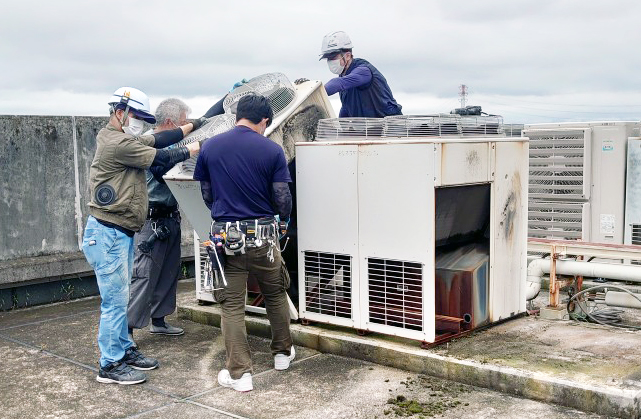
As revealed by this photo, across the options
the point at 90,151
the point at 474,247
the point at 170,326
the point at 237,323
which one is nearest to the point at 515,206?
the point at 474,247

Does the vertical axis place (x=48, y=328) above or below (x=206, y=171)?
below

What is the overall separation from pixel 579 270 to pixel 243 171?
3093 millimetres

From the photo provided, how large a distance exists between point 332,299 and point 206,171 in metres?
1.49

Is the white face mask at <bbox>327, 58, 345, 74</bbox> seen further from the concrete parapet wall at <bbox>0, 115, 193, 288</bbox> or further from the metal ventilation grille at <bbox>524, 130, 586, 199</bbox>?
the concrete parapet wall at <bbox>0, 115, 193, 288</bbox>

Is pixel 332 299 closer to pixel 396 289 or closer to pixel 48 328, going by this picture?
pixel 396 289

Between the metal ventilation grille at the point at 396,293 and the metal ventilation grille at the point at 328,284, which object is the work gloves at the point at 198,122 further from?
the metal ventilation grille at the point at 396,293

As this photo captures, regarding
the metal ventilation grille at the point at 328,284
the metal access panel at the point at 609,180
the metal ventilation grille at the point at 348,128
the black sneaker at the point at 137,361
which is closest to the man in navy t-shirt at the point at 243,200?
the black sneaker at the point at 137,361

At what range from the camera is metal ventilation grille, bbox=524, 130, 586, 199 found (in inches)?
312

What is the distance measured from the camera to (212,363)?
17.5ft

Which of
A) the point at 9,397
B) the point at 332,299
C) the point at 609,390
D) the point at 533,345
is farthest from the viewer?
the point at 332,299

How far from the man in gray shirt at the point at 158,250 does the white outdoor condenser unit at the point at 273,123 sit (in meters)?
0.24

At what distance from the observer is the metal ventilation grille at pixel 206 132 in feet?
18.0

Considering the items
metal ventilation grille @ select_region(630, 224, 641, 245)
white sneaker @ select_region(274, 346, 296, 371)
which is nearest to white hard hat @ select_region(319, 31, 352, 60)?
white sneaker @ select_region(274, 346, 296, 371)

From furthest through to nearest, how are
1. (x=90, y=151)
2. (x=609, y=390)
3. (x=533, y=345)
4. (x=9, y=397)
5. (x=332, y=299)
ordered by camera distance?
(x=90, y=151)
(x=332, y=299)
(x=533, y=345)
(x=9, y=397)
(x=609, y=390)
